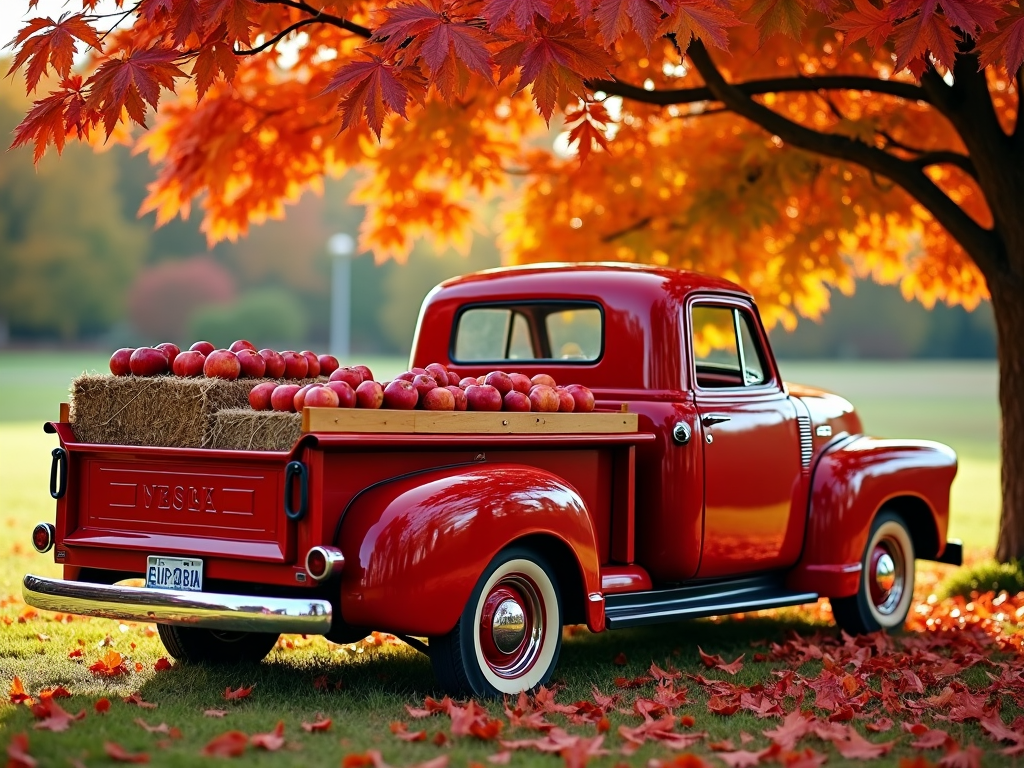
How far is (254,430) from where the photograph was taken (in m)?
5.56

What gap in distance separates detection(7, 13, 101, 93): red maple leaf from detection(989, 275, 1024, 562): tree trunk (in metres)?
6.52

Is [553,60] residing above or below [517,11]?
below

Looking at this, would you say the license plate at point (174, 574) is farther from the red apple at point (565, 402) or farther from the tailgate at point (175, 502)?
the red apple at point (565, 402)

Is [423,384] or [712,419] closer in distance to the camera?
[423,384]

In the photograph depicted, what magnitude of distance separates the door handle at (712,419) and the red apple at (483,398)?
1446 mm

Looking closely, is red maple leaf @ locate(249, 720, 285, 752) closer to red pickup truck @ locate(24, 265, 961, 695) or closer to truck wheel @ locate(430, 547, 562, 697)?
red pickup truck @ locate(24, 265, 961, 695)

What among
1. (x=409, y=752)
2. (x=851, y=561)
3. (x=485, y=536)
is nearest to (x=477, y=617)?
(x=485, y=536)

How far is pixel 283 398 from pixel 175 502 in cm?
68

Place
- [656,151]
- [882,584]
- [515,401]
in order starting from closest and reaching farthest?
[515,401], [882,584], [656,151]

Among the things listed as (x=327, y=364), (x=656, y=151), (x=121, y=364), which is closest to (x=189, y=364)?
(x=121, y=364)

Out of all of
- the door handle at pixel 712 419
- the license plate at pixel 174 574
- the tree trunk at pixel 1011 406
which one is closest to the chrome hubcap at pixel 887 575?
the door handle at pixel 712 419

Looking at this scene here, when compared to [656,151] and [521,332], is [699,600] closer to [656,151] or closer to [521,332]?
[521,332]

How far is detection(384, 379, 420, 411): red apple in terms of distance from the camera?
5.74 metres

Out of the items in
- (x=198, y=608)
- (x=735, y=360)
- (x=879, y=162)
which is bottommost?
(x=198, y=608)
